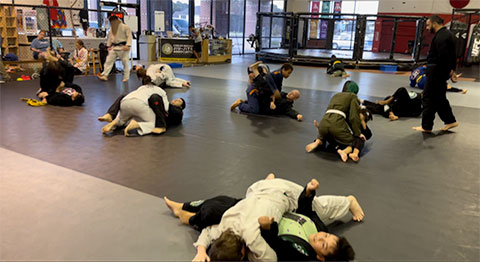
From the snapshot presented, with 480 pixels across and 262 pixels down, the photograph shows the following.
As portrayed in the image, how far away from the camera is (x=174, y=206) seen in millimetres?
2924

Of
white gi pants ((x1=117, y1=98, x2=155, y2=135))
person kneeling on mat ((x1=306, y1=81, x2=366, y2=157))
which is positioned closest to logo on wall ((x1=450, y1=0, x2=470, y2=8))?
person kneeling on mat ((x1=306, y1=81, x2=366, y2=157))

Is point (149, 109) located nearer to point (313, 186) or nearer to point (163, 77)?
point (313, 186)

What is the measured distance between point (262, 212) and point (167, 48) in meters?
12.8

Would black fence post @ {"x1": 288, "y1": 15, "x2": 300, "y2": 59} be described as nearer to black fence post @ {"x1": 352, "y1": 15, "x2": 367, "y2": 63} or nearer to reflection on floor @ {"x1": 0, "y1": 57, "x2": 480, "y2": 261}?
black fence post @ {"x1": 352, "y1": 15, "x2": 367, "y2": 63}

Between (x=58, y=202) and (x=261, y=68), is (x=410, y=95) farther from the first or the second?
(x=58, y=202)

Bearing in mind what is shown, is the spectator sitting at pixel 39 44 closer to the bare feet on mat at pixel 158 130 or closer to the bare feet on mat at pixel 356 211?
the bare feet on mat at pixel 158 130

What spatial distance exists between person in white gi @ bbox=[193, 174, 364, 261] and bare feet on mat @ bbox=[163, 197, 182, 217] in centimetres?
43

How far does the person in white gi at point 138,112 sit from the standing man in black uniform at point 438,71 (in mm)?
3856

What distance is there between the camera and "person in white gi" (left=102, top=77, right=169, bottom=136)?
4.88 metres

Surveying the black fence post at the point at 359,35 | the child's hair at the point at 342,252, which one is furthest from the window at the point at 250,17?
the child's hair at the point at 342,252

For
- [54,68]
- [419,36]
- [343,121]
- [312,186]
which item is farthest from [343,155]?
[419,36]

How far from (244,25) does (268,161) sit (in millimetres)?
17073

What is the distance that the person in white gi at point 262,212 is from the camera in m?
2.27

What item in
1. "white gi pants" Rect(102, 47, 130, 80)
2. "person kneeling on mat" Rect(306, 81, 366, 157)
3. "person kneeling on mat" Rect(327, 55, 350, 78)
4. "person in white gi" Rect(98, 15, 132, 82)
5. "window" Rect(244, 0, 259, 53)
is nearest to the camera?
"person kneeling on mat" Rect(306, 81, 366, 157)
